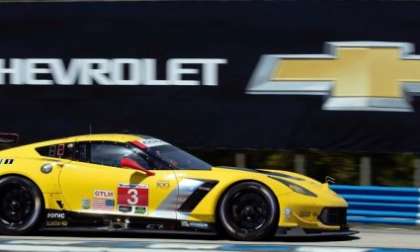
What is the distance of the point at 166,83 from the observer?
41.5 ft

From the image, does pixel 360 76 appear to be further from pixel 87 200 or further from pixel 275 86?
pixel 87 200

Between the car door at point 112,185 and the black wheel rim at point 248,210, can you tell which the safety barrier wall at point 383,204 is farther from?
the car door at point 112,185

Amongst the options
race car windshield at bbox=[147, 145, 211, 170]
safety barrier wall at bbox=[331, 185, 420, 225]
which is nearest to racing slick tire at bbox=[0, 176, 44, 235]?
race car windshield at bbox=[147, 145, 211, 170]

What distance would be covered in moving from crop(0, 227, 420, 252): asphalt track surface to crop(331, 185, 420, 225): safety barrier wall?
137 cm

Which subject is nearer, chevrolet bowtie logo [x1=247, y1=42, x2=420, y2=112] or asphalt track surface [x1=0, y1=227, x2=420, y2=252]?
asphalt track surface [x1=0, y1=227, x2=420, y2=252]

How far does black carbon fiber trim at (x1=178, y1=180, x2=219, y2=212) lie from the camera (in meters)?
9.17

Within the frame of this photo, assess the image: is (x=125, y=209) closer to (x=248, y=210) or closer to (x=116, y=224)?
(x=116, y=224)

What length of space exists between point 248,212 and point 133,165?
1.35 metres

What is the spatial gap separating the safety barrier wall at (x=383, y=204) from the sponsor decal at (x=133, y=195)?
11.8ft

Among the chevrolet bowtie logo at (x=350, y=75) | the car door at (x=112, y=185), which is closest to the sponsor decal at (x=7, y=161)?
the car door at (x=112, y=185)

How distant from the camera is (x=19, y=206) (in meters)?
9.62

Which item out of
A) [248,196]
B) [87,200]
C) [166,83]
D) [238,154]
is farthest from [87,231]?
[238,154]

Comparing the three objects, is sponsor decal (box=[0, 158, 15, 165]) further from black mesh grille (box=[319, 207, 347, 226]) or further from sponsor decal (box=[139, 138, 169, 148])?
black mesh grille (box=[319, 207, 347, 226])

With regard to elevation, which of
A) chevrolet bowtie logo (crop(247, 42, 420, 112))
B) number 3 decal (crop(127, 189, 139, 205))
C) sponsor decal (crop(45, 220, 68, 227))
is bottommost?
sponsor decal (crop(45, 220, 68, 227))
